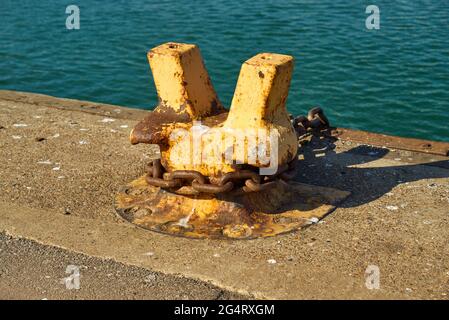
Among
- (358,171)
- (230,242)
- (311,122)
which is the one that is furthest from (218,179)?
(311,122)

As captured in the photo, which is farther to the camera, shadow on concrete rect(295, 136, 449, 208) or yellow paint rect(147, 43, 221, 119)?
shadow on concrete rect(295, 136, 449, 208)

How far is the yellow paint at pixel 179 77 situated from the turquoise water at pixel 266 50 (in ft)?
18.4

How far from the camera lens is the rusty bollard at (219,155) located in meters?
4.60

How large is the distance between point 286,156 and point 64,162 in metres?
1.88

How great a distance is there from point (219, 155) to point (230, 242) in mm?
507

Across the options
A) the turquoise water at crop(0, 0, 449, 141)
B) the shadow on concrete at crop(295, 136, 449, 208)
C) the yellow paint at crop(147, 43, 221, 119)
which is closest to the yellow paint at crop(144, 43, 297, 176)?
the yellow paint at crop(147, 43, 221, 119)

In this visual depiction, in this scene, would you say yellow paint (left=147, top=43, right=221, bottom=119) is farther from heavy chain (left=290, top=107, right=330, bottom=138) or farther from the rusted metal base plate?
heavy chain (left=290, top=107, right=330, bottom=138)

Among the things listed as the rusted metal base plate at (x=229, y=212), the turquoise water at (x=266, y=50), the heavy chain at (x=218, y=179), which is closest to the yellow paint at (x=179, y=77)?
the heavy chain at (x=218, y=179)

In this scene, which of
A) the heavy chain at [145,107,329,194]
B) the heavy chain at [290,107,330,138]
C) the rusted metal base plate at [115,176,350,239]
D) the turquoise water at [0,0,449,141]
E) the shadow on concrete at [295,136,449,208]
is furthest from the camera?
the turquoise water at [0,0,449,141]

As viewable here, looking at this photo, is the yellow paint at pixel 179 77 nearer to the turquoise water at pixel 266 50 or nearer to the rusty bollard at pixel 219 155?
the rusty bollard at pixel 219 155

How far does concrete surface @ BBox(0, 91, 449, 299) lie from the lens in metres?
4.10

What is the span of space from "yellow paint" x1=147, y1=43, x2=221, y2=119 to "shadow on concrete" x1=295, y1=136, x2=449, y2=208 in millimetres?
1037

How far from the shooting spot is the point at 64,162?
584cm

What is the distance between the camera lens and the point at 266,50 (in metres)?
12.7
